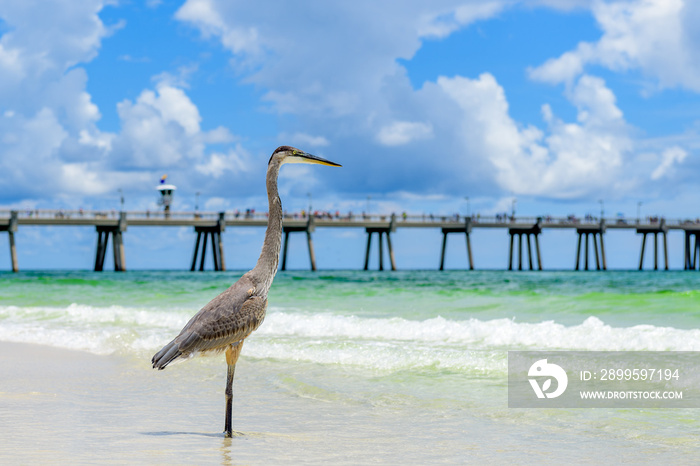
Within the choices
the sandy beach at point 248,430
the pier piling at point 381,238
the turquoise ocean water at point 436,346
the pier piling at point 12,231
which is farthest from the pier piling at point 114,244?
the sandy beach at point 248,430

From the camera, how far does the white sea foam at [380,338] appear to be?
10.3m

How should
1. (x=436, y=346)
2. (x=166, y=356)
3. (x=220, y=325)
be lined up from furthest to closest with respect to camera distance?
(x=436, y=346), (x=220, y=325), (x=166, y=356)

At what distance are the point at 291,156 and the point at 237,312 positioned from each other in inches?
52.3

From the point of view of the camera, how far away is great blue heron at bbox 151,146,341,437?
5.34 metres

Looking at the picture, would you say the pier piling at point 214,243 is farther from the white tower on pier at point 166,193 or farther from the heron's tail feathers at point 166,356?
the heron's tail feathers at point 166,356

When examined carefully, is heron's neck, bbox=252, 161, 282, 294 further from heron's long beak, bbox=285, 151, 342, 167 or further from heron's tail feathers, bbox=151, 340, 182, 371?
heron's tail feathers, bbox=151, 340, 182, 371

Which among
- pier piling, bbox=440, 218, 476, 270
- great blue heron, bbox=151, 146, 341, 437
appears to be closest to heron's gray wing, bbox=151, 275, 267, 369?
great blue heron, bbox=151, 146, 341, 437

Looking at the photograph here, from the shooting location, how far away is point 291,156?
5.87m

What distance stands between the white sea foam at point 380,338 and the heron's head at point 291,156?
14.7 ft

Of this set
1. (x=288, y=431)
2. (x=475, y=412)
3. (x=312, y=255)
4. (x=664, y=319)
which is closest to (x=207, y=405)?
(x=288, y=431)

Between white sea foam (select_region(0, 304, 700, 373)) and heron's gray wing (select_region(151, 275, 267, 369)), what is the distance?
4350 millimetres

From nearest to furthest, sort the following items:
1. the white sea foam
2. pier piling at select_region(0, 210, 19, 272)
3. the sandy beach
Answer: the sandy beach, the white sea foam, pier piling at select_region(0, 210, 19, 272)

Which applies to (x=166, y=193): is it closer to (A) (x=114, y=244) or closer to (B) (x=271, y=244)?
(A) (x=114, y=244)

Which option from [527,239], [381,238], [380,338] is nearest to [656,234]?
[527,239]
